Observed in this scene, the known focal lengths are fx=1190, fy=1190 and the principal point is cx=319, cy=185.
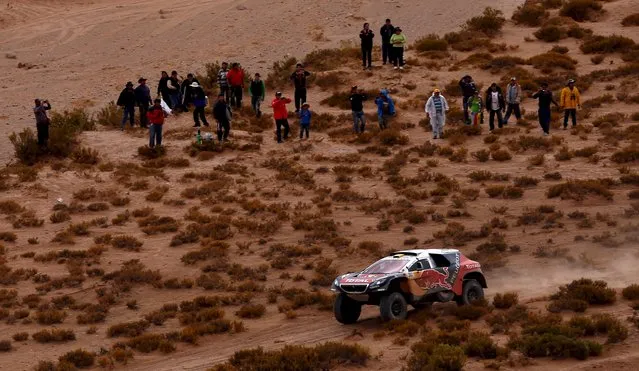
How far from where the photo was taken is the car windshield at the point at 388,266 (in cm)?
2470

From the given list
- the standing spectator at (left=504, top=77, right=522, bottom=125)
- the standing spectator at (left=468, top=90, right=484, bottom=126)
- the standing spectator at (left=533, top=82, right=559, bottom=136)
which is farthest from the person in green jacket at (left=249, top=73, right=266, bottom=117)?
the standing spectator at (left=533, top=82, right=559, bottom=136)

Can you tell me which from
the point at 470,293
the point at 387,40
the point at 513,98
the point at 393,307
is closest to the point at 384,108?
the point at 387,40

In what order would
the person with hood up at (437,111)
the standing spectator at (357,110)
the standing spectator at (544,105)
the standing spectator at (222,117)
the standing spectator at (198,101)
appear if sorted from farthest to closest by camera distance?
the standing spectator at (357,110) → the standing spectator at (198,101) → the person with hood up at (437,111) → the standing spectator at (222,117) → the standing spectator at (544,105)

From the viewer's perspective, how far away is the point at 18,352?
24453mm

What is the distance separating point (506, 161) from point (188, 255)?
11766 millimetres

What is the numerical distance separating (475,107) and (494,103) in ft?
2.95

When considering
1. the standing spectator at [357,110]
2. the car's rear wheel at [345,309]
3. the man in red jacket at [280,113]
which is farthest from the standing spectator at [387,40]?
the car's rear wheel at [345,309]

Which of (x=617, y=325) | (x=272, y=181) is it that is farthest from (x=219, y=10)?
(x=617, y=325)

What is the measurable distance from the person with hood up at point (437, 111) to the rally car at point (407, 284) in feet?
44.7

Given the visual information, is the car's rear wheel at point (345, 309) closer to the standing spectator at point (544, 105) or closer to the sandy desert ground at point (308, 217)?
the sandy desert ground at point (308, 217)

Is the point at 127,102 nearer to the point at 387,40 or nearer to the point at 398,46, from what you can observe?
the point at 387,40

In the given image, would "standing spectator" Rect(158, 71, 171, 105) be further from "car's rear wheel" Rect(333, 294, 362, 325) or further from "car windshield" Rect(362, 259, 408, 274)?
"car's rear wheel" Rect(333, 294, 362, 325)

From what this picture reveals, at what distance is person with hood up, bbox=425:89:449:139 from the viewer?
38.8 metres

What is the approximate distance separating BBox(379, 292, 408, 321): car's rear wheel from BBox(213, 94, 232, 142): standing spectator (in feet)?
50.1
